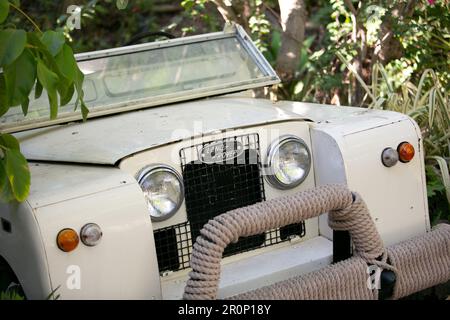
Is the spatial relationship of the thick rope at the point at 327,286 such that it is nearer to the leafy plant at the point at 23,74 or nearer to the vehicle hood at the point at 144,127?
the vehicle hood at the point at 144,127

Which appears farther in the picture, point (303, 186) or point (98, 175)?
point (303, 186)

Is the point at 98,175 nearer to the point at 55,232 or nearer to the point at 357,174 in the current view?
the point at 55,232

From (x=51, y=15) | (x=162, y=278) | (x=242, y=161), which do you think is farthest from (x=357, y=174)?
(x=51, y=15)

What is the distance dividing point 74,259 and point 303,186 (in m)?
1.04

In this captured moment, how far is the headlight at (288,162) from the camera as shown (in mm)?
2996

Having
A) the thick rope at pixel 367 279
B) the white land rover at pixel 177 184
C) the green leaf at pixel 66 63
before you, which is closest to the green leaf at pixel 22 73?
the green leaf at pixel 66 63

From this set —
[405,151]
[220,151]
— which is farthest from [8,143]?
[405,151]

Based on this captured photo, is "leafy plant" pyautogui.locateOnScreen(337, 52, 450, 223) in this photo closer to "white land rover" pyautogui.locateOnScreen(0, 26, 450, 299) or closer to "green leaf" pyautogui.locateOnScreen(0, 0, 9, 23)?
"white land rover" pyautogui.locateOnScreen(0, 26, 450, 299)

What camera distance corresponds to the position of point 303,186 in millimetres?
3111

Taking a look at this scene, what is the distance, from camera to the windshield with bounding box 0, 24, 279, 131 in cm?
344

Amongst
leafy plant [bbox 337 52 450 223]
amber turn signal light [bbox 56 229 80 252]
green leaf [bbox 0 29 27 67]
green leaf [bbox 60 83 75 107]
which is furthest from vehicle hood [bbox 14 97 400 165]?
leafy plant [bbox 337 52 450 223]

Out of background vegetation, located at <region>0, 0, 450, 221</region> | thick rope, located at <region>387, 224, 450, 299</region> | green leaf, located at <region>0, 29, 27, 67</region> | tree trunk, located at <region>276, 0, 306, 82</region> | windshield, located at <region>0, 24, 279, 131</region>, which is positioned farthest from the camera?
tree trunk, located at <region>276, 0, 306, 82</region>

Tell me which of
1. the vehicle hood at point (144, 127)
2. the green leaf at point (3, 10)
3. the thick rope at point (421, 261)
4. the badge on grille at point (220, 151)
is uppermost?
the green leaf at point (3, 10)

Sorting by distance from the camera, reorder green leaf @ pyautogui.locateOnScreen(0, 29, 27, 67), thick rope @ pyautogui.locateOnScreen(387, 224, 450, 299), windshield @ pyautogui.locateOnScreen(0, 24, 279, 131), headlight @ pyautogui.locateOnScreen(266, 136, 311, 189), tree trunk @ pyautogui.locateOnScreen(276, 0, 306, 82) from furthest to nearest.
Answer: tree trunk @ pyautogui.locateOnScreen(276, 0, 306, 82), windshield @ pyautogui.locateOnScreen(0, 24, 279, 131), headlight @ pyautogui.locateOnScreen(266, 136, 311, 189), thick rope @ pyautogui.locateOnScreen(387, 224, 450, 299), green leaf @ pyautogui.locateOnScreen(0, 29, 27, 67)
